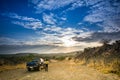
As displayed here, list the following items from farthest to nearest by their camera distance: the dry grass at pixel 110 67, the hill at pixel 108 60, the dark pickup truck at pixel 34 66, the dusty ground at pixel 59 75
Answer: the dark pickup truck at pixel 34 66 < the hill at pixel 108 60 < the dry grass at pixel 110 67 < the dusty ground at pixel 59 75

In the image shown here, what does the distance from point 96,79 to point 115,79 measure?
1919 mm

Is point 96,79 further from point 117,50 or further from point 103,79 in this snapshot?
point 117,50

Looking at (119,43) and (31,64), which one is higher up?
(119,43)

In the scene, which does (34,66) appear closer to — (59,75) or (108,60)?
(59,75)

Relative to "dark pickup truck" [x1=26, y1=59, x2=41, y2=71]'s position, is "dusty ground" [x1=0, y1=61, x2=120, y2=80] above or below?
below

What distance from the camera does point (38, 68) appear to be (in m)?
28.7

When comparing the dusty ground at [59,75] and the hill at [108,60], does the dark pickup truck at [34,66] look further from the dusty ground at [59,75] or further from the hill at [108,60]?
the hill at [108,60]

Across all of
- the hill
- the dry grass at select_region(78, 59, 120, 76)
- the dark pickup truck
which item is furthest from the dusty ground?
the dark pickup truck

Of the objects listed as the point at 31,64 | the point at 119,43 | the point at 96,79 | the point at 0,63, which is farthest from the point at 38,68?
the point at 119,43

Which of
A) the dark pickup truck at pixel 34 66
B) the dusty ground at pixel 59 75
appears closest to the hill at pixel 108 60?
the dusty ground at pixel 59 75

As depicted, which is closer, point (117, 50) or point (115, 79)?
point (115, 79)

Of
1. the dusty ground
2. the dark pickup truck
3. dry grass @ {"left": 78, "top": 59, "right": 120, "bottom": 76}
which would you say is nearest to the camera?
the dusty ground

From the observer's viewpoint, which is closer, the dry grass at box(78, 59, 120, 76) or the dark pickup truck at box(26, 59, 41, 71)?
the dry grass at box(78, 59, 120, 76)

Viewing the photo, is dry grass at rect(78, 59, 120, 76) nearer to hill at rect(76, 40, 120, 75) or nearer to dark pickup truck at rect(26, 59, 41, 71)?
hill at rect(76, 40, 120, 75)
